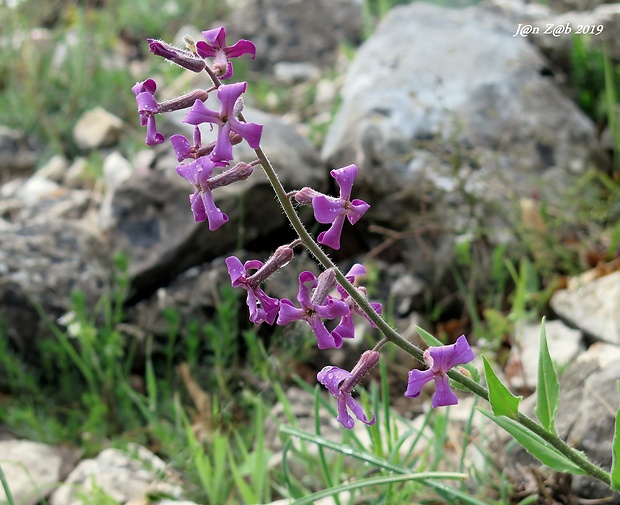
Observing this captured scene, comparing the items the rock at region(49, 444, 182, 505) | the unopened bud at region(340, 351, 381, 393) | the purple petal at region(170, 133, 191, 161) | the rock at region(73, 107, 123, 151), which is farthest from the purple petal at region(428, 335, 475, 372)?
the rock at region(73, 107, 123, 151)

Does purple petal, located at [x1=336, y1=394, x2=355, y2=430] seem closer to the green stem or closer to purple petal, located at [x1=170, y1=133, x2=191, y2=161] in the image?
A: the green stem

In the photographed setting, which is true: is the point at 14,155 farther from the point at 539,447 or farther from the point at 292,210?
the point at 539,447

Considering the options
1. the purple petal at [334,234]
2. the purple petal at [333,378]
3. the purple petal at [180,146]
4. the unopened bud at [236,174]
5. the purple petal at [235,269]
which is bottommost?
the purple petal at [333,378]

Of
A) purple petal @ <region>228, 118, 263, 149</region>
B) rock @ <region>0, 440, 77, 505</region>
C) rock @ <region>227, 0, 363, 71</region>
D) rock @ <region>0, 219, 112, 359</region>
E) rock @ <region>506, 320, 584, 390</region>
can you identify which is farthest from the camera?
rock @ <region>227, 0, 363, 71</region>

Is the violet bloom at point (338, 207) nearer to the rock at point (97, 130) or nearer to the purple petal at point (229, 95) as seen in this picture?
the purple petal at point (229, 95)

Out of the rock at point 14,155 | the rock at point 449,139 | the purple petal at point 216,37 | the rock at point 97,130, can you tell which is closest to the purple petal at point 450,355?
the purple petal at point 216,37

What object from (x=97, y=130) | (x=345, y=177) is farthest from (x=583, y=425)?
(x=97, y=130)

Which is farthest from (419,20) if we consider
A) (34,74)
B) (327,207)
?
(327,207)

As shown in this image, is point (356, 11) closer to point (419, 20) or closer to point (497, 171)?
point (419, 20)
